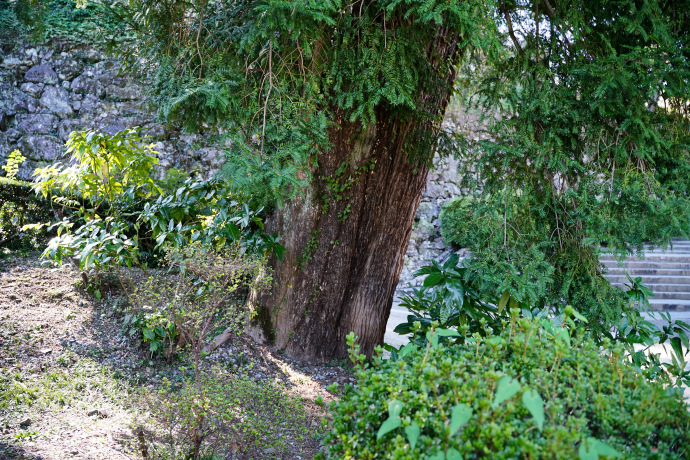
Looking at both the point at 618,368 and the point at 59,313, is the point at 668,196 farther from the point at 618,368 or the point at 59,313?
the point at 59,313

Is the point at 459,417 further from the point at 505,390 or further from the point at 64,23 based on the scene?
the point at 64,23

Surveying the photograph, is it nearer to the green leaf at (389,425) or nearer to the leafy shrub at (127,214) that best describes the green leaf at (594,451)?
the green leaf at (389,425)

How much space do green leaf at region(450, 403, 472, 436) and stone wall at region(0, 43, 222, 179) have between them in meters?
7.47

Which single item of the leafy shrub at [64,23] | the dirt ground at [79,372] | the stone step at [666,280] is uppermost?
the leafy shrub at [64,23]

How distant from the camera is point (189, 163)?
850 centimetres

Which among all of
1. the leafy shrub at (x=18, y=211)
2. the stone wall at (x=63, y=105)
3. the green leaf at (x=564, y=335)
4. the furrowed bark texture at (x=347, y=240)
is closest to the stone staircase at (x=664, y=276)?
the stone wall at (x=63, y=105)

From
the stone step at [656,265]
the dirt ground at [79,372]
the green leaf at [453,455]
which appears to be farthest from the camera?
the stone step at [656,265]

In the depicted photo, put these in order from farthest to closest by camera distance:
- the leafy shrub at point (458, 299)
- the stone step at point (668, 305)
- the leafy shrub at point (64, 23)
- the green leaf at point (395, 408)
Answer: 1. the leafy shrub at point (64, 23)
2. the stone step at point (668, 305)
3. the leafy shrub at point (458, 299)
4. the green leaf at point (395, 408)

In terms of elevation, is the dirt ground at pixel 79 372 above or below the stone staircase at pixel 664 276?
below

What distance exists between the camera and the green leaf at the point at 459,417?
1201 mm

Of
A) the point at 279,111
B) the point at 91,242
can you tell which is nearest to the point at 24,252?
the point at 91,242

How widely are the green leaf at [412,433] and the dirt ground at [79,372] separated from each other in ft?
3.20

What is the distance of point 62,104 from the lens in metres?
8.03

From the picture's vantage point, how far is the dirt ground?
2.53 metres
